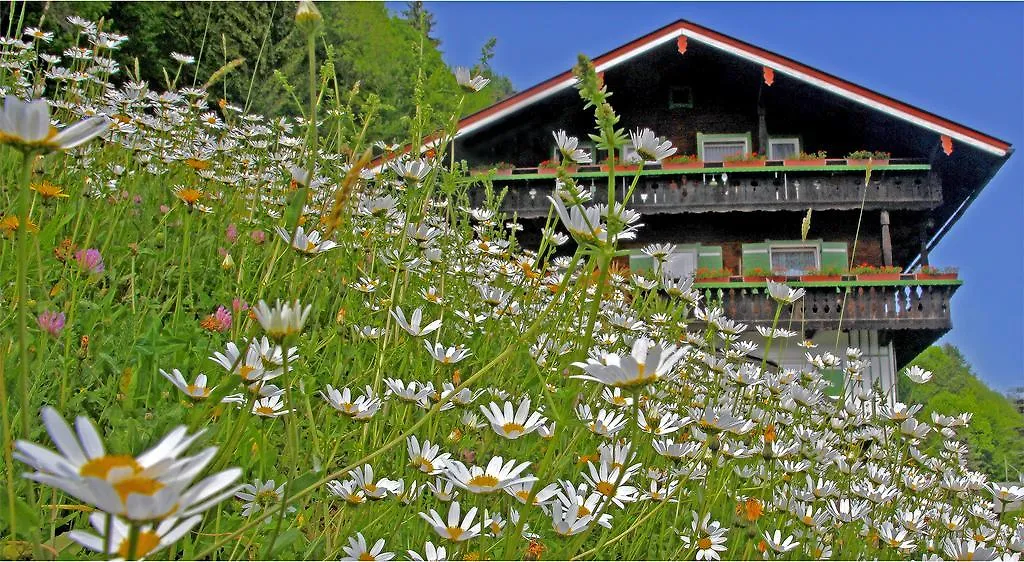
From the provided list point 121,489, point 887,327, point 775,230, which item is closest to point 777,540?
point 121,489

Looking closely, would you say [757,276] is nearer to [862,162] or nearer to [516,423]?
[862,162]

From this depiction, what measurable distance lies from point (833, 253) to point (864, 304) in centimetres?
144

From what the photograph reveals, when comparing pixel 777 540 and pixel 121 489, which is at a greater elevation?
pixel 121 489

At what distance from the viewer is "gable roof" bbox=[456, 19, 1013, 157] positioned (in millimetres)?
→ 11570

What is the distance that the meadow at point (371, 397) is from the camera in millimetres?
896

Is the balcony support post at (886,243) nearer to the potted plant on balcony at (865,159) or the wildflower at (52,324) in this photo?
the potted plant on balcony at (865,159)

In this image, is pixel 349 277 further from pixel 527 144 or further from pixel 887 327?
pixel 527 144

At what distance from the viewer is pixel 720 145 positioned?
537 inches

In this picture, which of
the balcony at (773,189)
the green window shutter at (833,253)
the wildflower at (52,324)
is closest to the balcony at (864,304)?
the green window shutter at (833,253)

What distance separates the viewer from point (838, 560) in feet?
7.20

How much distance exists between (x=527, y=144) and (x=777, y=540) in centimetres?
1262

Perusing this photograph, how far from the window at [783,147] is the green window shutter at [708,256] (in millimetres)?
2169

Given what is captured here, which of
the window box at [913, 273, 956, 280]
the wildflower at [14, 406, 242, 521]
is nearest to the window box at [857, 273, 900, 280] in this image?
the window box at [913, 273, 956, 280]

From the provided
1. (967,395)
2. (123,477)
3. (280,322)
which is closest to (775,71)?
(280,322)
